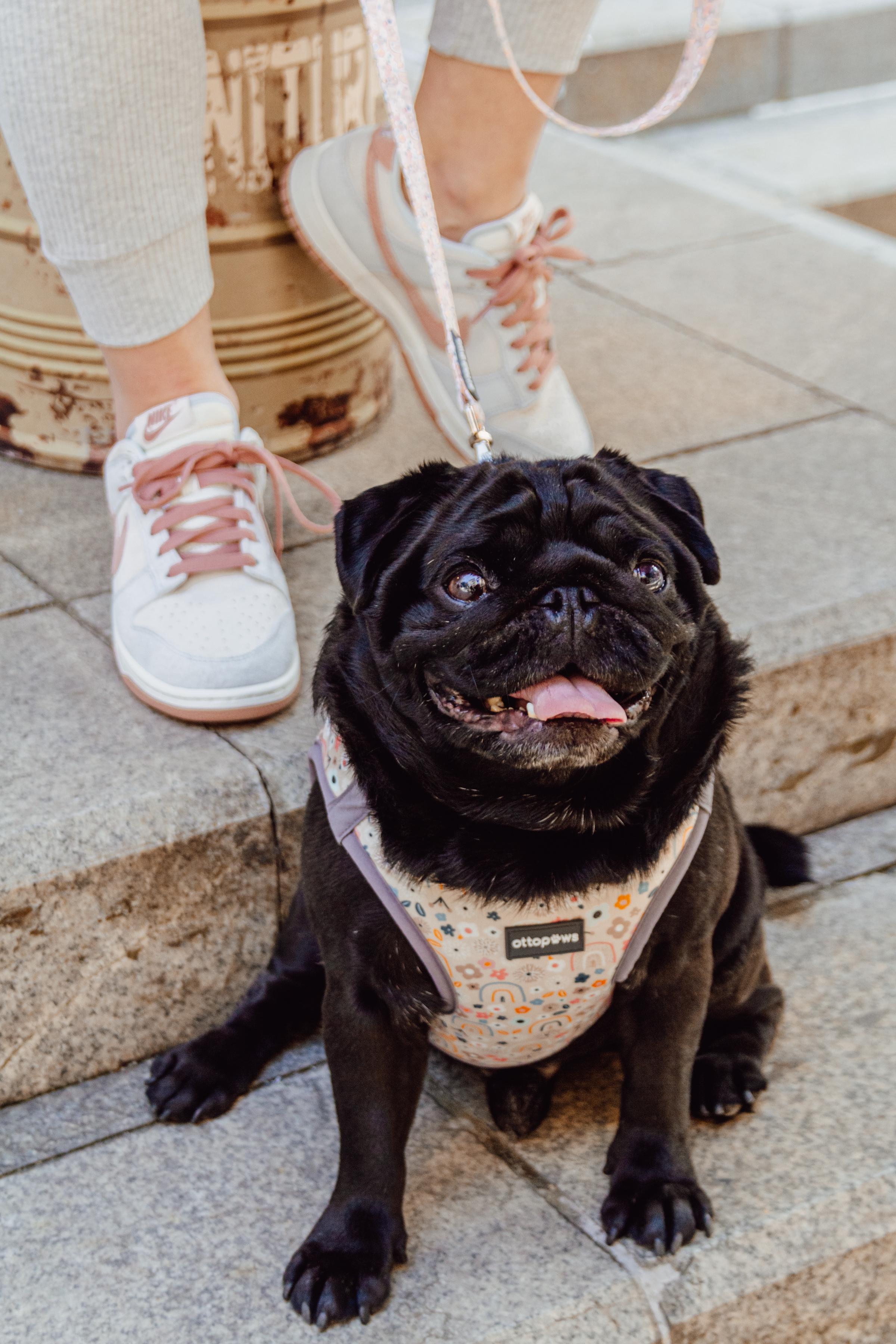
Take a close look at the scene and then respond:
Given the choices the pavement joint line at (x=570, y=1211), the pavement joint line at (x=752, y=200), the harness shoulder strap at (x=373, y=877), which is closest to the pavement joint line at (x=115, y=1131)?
the pavement joint line at (x=570, y=1211)

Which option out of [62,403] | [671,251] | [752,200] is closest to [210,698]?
[62,403]

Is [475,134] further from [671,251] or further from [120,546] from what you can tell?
[671,251]

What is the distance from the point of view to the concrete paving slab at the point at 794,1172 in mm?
1516

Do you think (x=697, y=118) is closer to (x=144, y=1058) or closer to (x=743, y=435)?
(x=743, y=435)

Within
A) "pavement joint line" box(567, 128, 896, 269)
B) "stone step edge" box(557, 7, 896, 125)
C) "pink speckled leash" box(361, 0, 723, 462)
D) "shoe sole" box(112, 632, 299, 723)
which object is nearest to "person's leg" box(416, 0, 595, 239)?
"pink speckled leash" box(361, 0, 723, 462)

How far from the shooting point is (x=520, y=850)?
1.39 metres

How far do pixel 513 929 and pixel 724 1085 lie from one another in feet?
1.48

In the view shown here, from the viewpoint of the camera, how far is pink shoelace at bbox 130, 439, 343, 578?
1.95 metres

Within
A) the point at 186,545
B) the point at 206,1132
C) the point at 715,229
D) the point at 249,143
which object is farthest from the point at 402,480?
the point at 715,229

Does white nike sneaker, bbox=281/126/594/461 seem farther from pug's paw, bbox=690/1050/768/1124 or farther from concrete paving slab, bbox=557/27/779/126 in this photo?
concrete paving slab, bbox=557/27/779/126

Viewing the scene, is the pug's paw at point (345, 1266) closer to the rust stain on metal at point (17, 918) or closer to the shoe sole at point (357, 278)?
the rust stain on metal at point (17, 918)

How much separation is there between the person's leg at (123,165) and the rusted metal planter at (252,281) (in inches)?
15.5

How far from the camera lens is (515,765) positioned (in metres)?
1.29

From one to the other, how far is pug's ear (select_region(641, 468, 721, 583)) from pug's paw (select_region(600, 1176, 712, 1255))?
0.64 meters
